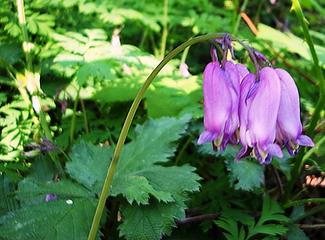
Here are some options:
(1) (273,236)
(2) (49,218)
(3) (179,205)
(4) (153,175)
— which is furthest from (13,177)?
(1) (273,236)

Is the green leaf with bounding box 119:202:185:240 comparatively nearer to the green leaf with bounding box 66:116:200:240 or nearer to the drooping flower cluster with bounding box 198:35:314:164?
the green leaf with bounding box 66:116:200:240

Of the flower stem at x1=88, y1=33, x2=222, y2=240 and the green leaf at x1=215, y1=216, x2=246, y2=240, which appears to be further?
the green leaf at x1=215, y1=216, x2=246, y2=240

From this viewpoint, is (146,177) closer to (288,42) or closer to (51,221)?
(51,221)

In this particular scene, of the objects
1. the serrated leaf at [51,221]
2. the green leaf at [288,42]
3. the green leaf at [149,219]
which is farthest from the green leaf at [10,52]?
the green leaf at [288,42]

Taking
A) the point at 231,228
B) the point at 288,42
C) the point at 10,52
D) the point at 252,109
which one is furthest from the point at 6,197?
the point at 288,42

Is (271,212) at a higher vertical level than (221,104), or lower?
lower

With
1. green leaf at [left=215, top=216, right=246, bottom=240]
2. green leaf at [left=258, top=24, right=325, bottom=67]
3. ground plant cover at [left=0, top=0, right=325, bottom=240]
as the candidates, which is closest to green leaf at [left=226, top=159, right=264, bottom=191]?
ground plant cover at [left=0, top=0, right=325, bottom=240]

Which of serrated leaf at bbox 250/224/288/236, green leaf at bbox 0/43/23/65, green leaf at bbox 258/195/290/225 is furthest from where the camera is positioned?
green leaf at bbox 0/43/23/65

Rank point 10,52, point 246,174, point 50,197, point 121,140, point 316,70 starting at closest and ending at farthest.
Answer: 1. point 121,140
2. point 50,197
3. point 246,174
4. point 316,70
5. point 10,52
